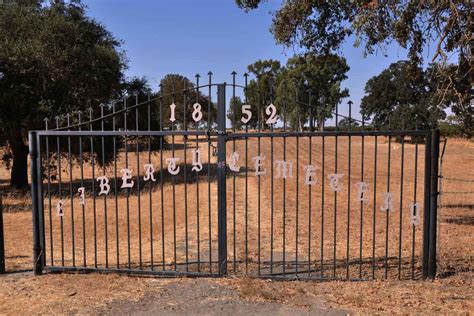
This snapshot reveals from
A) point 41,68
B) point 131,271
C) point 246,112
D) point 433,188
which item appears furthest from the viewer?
point 41,68

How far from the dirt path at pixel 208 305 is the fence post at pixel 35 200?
1.74 metres

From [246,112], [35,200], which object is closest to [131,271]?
[35,200]

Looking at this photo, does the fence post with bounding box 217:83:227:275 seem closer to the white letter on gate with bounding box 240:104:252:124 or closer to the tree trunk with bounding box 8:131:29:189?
the white letter on gate with bounding box 240:104:252:124

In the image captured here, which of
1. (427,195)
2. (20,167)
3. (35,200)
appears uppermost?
(427,195)

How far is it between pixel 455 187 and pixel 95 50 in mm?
14260

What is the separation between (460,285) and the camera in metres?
5.68

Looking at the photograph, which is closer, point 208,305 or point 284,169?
point 208,305

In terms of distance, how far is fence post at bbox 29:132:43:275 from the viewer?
620cm

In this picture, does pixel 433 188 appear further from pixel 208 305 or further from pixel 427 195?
pixel 208 305

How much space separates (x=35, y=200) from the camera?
622 cm

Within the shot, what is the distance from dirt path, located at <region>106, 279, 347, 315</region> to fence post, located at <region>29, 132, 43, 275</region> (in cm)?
174

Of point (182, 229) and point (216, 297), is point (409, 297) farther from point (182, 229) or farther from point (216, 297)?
point (182, 229)

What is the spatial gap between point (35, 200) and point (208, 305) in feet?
9.23

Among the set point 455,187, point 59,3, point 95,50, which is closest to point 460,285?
point 455,187
